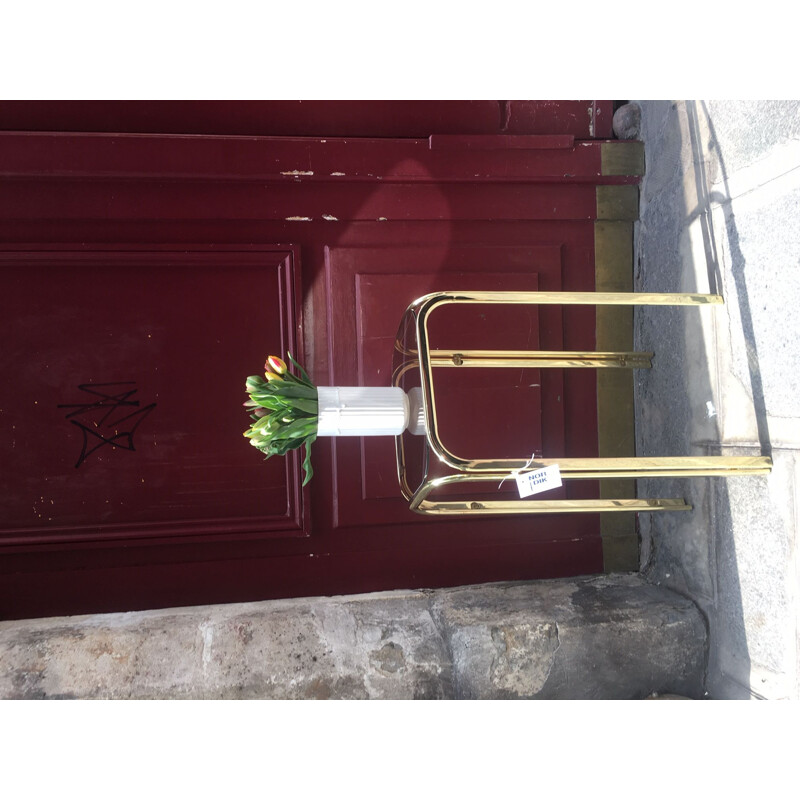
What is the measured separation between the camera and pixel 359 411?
1.84 meters

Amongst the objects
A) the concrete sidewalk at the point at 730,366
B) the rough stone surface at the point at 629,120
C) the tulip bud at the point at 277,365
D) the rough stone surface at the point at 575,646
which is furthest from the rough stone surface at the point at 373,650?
the rough stone surface at the point at 629,120

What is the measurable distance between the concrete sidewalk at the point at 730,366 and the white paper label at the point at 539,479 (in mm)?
663

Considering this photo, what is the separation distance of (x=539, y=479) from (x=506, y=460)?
10 cm

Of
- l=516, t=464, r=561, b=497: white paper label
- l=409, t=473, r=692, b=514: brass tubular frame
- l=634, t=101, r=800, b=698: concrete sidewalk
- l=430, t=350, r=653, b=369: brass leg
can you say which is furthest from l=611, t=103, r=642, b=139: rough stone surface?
l=516, t=464, r=561, b=497: white paper label

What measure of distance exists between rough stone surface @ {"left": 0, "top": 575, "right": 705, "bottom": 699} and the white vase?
0.64 meters

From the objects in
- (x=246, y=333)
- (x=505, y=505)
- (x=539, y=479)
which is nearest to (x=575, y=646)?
(x=505, y=505)

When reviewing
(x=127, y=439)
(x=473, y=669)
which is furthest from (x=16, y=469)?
(x=473, y=669)

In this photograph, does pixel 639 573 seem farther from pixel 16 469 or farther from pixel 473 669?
pixel 16 469

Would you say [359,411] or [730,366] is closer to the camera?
[359,411]

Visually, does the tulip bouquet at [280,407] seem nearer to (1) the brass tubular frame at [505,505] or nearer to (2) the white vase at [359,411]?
(2) the white vase at [359,411]

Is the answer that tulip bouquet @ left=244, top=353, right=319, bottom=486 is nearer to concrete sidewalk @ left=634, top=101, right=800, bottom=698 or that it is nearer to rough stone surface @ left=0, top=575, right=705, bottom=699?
rough stone surface @ left=0, top=575, right=705, bottom=699

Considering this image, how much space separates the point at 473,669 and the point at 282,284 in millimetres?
1372

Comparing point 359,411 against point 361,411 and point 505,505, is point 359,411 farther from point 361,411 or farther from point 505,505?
point 505,505

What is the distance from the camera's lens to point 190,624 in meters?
2.03
